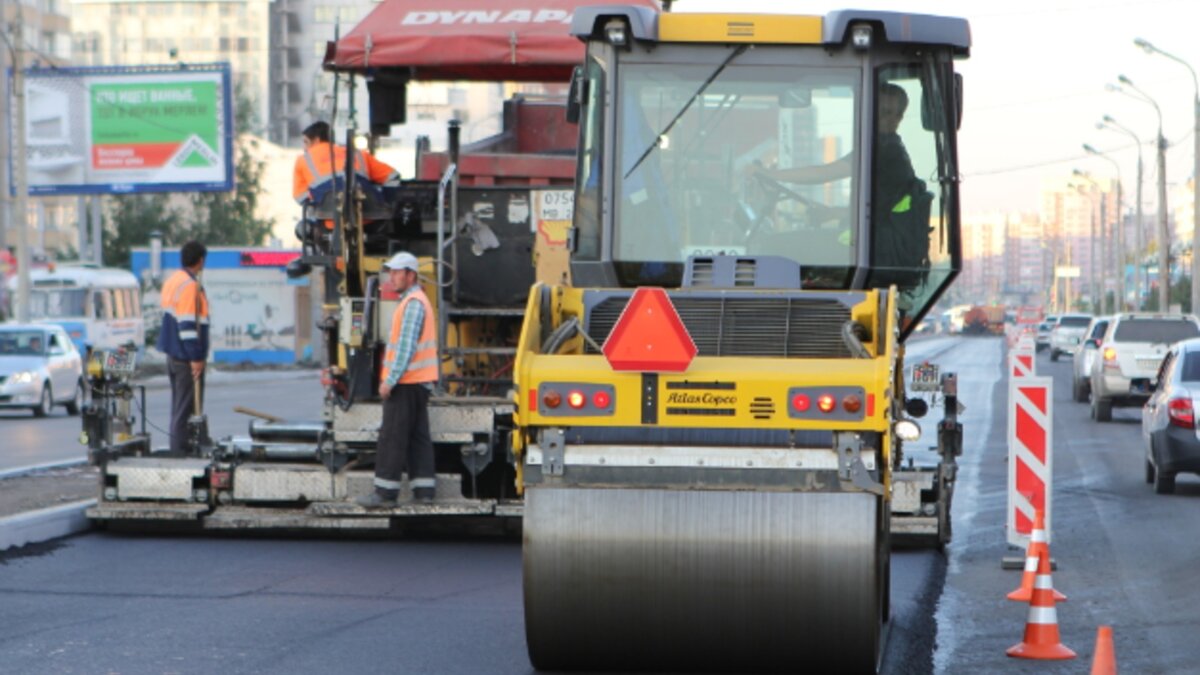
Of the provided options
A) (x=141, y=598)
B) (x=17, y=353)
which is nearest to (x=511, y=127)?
(x=141, y=598)

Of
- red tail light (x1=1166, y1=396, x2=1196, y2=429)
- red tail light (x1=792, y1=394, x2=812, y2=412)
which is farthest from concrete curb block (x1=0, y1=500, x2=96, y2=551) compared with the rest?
red tail light (x1=1166, y1=396, x2=1196, y2=429)

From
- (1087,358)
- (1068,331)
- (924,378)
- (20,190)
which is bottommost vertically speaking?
(1068,331)

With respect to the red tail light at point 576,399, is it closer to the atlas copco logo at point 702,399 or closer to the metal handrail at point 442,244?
the atlas copco logo at point 702,399

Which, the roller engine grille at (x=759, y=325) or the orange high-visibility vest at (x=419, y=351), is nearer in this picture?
the roller engine grille at (x=759, y=325)

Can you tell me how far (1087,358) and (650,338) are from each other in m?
29.4

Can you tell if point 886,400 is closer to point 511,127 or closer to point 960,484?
point 511,127

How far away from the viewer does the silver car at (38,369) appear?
31719mm

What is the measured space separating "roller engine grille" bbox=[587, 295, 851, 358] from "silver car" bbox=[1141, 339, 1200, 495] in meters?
9.76

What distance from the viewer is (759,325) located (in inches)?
362

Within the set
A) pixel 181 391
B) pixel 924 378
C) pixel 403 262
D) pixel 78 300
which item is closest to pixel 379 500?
pixel 403 262

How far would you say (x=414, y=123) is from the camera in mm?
104688

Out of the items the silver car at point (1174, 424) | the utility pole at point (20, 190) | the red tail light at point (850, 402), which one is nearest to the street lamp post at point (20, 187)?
the utility pole at point (20, 190)

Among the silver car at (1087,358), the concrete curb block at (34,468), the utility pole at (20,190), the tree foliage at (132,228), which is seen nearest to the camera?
→ the concrete curb block at (34,468)

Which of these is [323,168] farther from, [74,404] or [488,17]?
[74,404]
